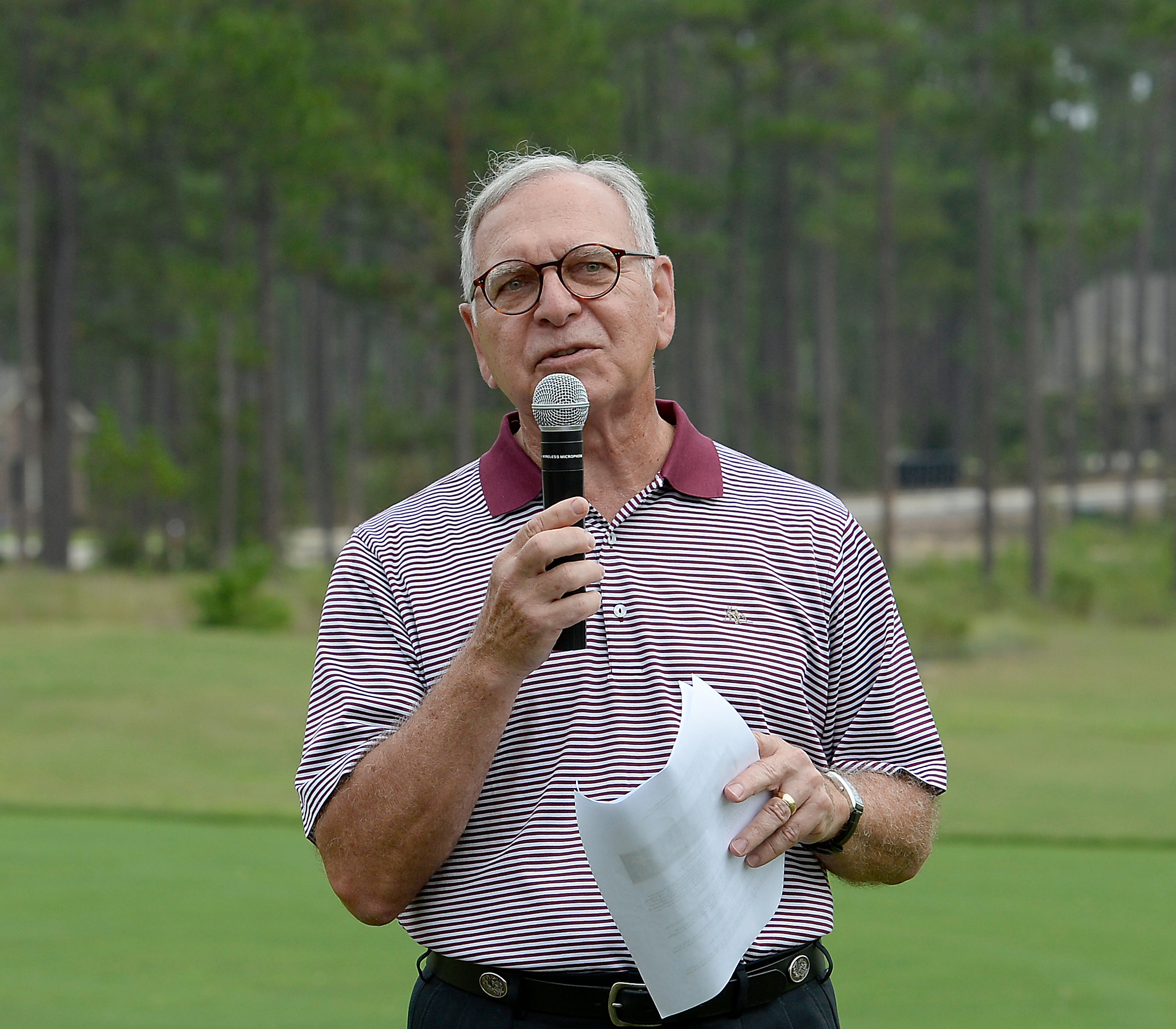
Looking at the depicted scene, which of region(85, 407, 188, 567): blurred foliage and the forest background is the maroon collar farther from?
region(85, 407, 188, 567): blurred foliage

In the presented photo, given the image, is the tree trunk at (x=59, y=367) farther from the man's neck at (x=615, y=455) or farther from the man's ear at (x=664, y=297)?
the man's neck at (x=615, y=455)

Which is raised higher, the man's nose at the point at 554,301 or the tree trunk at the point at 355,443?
the man's nose at the point at 554,301

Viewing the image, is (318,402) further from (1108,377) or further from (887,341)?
(1108,377)

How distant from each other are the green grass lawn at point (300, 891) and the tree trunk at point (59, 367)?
18.9 meters

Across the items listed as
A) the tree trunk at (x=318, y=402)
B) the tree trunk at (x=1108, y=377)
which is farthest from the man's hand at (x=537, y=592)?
the tree trunk at (x=1108, y=377)

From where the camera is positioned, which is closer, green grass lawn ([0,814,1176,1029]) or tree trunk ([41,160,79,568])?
green grass lawn ([0,814,1176,1029])

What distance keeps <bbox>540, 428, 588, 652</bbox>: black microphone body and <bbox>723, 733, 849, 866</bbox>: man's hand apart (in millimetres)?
252

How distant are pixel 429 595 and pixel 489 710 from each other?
10.8 inches

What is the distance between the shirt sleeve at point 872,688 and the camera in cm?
217

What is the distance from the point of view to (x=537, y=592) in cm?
180

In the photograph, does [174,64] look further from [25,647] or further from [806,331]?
[806,331]

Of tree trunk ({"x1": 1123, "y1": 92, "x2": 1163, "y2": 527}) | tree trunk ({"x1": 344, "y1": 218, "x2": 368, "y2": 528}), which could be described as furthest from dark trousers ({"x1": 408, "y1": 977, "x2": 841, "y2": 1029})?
tree trunk ({"x1": 1123, "y1": 92, "x2": 1163, "y2": 527})

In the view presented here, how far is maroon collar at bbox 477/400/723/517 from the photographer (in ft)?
7.19

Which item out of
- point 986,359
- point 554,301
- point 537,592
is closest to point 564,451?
point 537,592
